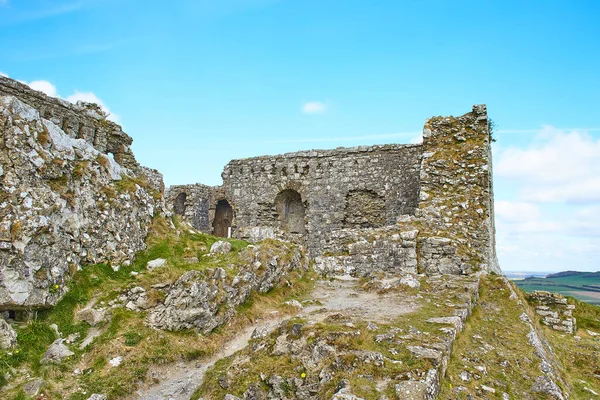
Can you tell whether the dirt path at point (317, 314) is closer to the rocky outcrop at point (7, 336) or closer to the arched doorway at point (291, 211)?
the rocky outcrop at point (7, 336)

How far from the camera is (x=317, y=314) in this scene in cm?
780

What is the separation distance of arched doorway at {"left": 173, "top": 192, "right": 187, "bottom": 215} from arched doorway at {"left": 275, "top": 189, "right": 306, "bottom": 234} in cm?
649

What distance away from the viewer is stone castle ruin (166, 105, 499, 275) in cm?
1271

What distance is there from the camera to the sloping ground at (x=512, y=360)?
18.1ft

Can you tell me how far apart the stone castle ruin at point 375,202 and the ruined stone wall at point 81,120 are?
19.7 ft

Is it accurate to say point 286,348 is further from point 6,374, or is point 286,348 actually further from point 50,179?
point 50,179

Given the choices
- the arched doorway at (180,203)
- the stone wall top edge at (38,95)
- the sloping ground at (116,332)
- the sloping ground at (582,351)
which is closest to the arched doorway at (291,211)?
the arched doorway at (180,203)

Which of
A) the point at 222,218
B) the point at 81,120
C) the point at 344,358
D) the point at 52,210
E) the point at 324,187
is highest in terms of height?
the point at 81,120

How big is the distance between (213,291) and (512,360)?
514cm

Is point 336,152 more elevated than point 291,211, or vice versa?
point 336,152

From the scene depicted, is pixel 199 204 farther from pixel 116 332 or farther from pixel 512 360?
pixel 512 360

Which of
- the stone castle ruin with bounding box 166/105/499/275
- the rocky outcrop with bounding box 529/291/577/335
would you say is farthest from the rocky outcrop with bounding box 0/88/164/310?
the rocky outcrop with bounding box 529/291/577/335

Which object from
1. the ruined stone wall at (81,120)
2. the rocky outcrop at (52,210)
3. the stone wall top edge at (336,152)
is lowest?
the rocky outcrop at (52,210)

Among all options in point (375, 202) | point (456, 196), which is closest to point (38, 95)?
point (375, 202)
